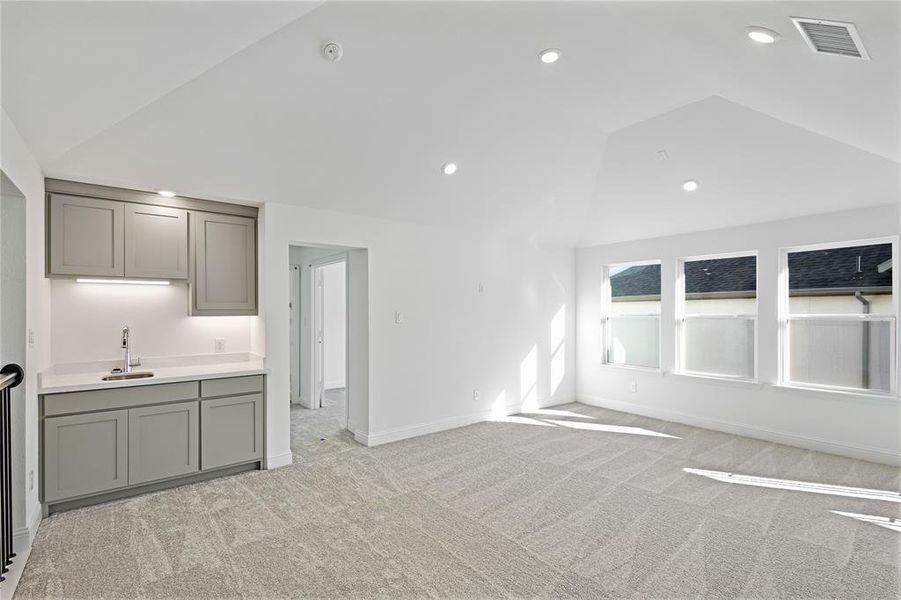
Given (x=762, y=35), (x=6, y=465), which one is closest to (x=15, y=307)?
(x=6, y=465)

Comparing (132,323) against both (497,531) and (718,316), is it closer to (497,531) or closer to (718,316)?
(497,531)

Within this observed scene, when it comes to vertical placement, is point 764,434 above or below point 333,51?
below

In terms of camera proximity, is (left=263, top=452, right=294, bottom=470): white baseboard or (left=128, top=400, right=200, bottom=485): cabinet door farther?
(left=263, top=452, right=294, bottom=470): white baseboard

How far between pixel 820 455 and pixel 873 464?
37cm

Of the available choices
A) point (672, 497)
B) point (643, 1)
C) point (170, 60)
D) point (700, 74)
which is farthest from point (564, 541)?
point (170, 60)

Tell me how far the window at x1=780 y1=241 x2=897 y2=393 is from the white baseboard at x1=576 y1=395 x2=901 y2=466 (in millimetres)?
564

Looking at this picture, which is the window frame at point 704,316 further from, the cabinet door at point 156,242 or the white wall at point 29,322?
the white wall at point 29,322

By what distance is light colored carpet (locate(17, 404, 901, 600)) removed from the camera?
2.35m

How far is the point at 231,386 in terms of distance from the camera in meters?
3.77

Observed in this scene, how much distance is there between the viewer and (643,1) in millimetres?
2295

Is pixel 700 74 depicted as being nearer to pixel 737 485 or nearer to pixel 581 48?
pixel 581 48

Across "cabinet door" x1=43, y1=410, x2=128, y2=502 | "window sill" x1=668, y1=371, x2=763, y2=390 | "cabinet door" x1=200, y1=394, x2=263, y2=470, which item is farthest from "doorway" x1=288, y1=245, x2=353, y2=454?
"window sill" x1=668, y1=371, x2=763, y2=390

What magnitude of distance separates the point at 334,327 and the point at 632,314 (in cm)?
481

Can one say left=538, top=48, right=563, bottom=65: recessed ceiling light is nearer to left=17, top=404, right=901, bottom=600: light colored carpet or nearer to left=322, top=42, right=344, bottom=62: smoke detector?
left=322, top=42, right=344, bottom=62: smoke detector
